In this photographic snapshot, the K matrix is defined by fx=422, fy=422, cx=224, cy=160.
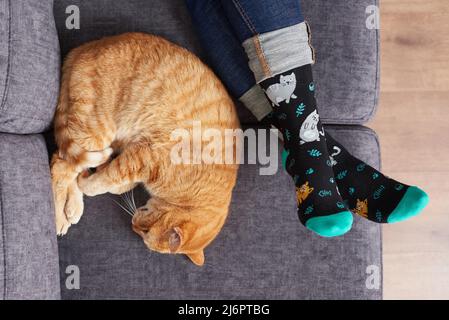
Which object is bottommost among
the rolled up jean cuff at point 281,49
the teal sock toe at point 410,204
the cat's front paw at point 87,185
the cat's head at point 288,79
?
the teal sock toe at point 410,204

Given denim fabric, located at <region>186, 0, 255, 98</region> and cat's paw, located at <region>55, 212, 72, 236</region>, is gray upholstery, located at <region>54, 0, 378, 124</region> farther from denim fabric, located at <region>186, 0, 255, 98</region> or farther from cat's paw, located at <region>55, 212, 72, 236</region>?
cat's paw, located at <region>55, 212, 72, 236</region>

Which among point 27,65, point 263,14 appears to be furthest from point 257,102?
point 27,65

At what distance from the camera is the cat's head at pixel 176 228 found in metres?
1.09

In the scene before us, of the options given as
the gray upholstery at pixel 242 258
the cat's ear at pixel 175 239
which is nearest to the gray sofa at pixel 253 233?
the gray upholstery at pixel 242 258

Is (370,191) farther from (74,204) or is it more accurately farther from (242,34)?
(74,204)

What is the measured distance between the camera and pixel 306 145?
1.09 m

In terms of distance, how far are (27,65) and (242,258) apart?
732 millimetres

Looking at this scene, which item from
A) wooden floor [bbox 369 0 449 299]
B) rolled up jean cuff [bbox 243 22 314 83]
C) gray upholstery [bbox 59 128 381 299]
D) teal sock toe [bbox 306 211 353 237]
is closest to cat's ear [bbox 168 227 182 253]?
gray upholstery [bbox 59 128 381 299]

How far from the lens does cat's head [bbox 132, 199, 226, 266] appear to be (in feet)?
3.57

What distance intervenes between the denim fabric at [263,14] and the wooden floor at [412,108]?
2.05 feet

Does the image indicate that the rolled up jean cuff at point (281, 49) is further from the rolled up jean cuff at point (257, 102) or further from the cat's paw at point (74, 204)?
the cat's paw at point (74, 204)

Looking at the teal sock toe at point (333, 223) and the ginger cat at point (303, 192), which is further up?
the ginger cat at point (303, 192)
